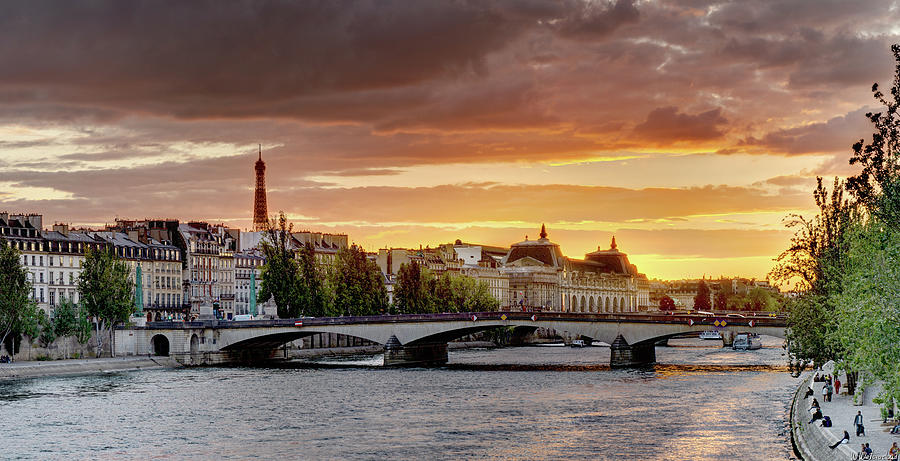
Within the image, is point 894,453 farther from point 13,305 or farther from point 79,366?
point 13,305

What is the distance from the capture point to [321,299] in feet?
399

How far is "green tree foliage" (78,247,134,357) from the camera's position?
104m

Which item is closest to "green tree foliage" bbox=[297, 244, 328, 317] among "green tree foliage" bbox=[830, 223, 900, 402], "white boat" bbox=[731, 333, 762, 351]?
"white boat" bbox=[731, 333, 762, 351]

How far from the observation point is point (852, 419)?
49656 mm

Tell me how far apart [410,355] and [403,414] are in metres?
42.8

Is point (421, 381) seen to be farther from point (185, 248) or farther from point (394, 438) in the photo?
point (185, 248)

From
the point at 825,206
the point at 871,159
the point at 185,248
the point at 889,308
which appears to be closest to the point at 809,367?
the point at 825,206

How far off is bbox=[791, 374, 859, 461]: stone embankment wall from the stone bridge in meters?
43.2

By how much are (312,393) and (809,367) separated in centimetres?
3517

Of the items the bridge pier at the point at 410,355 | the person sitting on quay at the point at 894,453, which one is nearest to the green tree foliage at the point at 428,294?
the bridge pier at the point at 410,355

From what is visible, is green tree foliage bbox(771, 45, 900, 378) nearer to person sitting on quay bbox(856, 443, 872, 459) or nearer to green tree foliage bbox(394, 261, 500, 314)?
person sitting on quay bbox(856, 443, 872, 459)

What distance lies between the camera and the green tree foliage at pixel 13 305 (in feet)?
306

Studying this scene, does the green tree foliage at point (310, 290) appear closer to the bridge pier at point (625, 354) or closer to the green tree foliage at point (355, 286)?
the green tree foliage at point (355, 286)

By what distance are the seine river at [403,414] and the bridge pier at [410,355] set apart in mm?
8214
